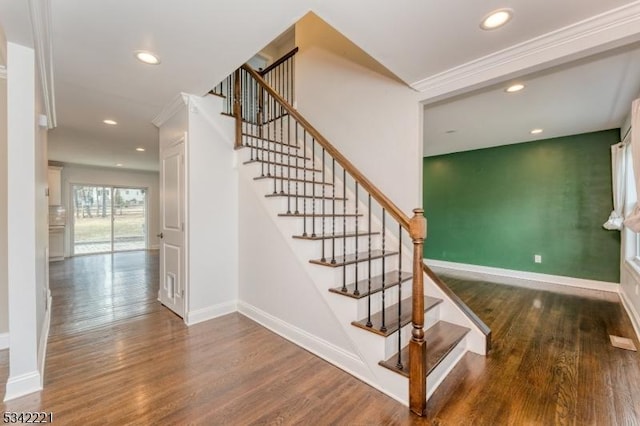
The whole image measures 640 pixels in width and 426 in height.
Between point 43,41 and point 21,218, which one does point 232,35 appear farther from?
point 21,218

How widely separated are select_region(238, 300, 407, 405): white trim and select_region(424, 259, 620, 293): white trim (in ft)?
12.5

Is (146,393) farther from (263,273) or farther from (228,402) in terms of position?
(263,273)

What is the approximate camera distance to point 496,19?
172 cm

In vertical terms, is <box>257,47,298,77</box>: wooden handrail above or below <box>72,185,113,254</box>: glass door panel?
above

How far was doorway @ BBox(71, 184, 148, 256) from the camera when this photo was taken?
793 centimetres

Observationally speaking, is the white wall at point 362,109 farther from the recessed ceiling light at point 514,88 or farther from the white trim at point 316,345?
the white trim at point 316,345

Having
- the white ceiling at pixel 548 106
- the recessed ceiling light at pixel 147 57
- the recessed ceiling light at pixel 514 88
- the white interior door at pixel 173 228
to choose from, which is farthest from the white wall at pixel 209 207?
the recessed ceiling light at pixel 514 88

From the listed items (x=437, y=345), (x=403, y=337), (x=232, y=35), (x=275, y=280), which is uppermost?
(x=232, y=35)

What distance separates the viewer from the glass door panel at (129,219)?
8492 mm

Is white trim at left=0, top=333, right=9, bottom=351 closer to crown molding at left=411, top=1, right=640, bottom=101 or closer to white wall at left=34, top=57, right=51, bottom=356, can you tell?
white wall at left=34, top=57, right=51, bottom=356

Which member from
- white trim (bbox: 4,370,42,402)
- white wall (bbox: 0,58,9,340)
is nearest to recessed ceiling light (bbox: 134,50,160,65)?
white wall (bbox: 0,58,9,340)

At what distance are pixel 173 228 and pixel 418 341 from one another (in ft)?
9.45

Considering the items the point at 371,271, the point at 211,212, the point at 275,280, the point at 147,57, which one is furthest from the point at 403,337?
the point at 147,57

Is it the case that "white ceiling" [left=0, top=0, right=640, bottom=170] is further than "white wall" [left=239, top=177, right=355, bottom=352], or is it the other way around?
"white wall" [left=239, top=177, right=355, bottom=352]
